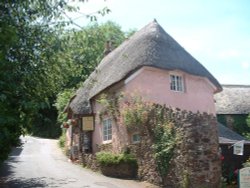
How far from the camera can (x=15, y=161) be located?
2198cm

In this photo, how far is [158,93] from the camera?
21250 millimetres

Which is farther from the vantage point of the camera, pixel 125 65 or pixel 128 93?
pixel 125 65

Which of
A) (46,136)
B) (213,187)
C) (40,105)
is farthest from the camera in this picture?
(46,136)

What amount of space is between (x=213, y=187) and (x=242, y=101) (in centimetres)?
2108

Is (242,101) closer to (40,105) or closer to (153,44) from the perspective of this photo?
(153,44)

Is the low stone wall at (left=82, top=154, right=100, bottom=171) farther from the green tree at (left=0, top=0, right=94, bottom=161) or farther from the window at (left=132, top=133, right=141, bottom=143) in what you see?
the green tree at (left=0, top=0, right=94, bottom=161)

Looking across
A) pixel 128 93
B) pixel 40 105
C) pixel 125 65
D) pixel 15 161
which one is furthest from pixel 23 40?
pixel 15 161

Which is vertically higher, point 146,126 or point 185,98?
point 185,98

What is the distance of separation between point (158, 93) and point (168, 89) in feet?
2.57

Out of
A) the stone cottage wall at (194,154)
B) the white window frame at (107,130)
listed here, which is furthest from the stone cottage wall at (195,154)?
the white window frame at (107,130)

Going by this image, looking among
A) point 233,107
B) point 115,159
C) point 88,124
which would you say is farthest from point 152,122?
point 233,107

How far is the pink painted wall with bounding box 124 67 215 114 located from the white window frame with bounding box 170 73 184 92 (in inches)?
7.0

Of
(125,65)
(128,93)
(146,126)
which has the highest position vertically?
(125,65)

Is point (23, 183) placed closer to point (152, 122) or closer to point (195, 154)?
point (152, 122)
